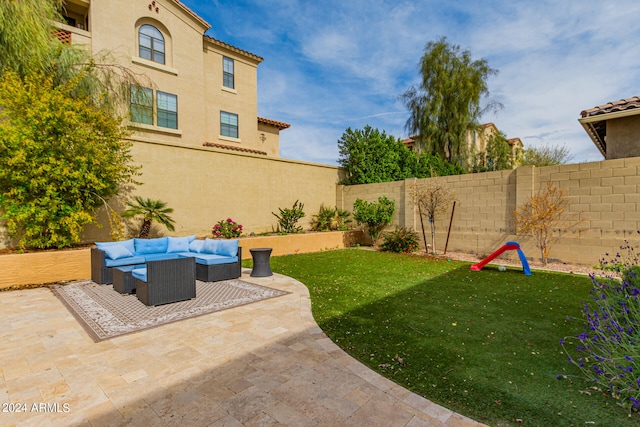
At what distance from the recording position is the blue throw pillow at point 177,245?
855 cm

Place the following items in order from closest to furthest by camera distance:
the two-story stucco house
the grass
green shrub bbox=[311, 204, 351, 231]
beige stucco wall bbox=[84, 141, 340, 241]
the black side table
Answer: the grass
the black side table
beige stucco wall bbox=[84, 141, 340, 241]
the two-story stucco house
green shrub bbox=[311, 204, 351, 231]

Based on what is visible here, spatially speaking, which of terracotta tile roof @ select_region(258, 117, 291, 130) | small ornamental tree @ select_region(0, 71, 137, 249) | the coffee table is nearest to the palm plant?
small ornamental tree @ select_region(0, 71, 137, 249)

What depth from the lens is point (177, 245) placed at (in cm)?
859

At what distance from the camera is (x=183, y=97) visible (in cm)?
1533

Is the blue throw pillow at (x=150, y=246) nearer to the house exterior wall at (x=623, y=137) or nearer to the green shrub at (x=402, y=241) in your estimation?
the green shrub at (x=402, y=241)

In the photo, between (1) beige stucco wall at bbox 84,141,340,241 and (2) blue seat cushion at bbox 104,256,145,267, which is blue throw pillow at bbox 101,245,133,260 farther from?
(1) beige stucco wall at bbox 84,141,340,241

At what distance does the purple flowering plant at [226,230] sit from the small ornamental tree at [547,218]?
10.0 metres

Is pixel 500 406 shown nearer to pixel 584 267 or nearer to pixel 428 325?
pixel 428 325

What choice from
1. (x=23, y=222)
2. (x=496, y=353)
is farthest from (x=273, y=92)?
(x=496, y=353)

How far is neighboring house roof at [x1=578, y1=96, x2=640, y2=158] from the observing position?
323 inches

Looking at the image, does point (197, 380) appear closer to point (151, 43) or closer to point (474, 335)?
point (474, 335)

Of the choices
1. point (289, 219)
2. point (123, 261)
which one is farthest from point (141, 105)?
point (123, 261)

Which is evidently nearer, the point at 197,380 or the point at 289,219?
the point at 197,380

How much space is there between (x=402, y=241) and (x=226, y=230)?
700cm
